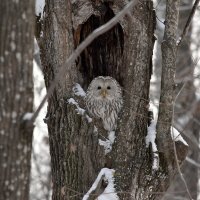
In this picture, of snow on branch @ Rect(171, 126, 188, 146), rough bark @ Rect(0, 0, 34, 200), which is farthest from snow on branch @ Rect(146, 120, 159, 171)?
rough bark @ Rect(0, 0, 34, 200)

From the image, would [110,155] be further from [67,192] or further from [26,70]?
[26,70]

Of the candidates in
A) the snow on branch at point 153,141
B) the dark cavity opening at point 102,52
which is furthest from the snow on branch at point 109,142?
the dark cavity opening at point 102,52

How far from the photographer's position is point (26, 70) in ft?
9.82

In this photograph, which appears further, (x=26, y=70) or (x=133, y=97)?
(x=133, y=97)

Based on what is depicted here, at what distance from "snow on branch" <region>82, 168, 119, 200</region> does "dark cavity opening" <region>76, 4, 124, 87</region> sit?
3.38 ft

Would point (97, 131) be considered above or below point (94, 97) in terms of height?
below

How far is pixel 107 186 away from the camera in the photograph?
4.57 metres

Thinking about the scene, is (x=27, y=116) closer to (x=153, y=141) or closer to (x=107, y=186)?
(x=107, y=186)

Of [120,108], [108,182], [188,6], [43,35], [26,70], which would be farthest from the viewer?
[188,6]

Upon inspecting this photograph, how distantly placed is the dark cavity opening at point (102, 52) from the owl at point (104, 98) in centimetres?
9

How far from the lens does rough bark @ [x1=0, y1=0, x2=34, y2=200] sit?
294 centimetres

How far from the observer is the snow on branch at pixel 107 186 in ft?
14.6

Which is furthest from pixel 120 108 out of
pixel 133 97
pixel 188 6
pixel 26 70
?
pixel 188 6

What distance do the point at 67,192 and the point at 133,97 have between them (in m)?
1.00
